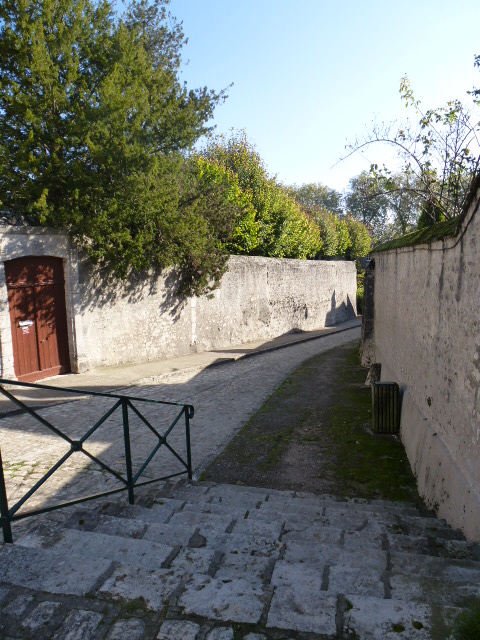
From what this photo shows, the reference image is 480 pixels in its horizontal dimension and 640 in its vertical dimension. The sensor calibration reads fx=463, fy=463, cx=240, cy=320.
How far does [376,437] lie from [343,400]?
2.22 metres

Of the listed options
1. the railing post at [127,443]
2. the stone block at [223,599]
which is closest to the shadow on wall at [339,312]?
the railing post at [127,443]

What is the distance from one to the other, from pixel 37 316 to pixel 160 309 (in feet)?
12.7

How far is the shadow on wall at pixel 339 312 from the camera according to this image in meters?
25.9

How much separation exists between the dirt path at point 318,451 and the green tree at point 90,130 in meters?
5.49

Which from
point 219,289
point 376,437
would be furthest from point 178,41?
point 376,437

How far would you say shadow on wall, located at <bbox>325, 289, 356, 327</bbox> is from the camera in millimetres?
25909

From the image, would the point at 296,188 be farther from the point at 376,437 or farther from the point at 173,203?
the point at 376,437

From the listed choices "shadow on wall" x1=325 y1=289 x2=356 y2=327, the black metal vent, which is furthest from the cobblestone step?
"shadow on wall" x1=325 y1=289 x2=356 y2=327

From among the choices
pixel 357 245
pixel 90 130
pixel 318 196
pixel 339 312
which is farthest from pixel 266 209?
Result: pixel 318 196

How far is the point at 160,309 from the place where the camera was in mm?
13680

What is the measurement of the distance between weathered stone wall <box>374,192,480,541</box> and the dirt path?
37cm

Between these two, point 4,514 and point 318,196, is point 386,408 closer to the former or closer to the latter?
point 4,514

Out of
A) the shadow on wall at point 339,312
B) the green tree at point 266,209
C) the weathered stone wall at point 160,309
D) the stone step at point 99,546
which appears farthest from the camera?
the shadow on wall at point 339,312

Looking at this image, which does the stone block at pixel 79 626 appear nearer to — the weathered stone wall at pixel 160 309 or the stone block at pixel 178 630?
the stone block at pixel 178 630
